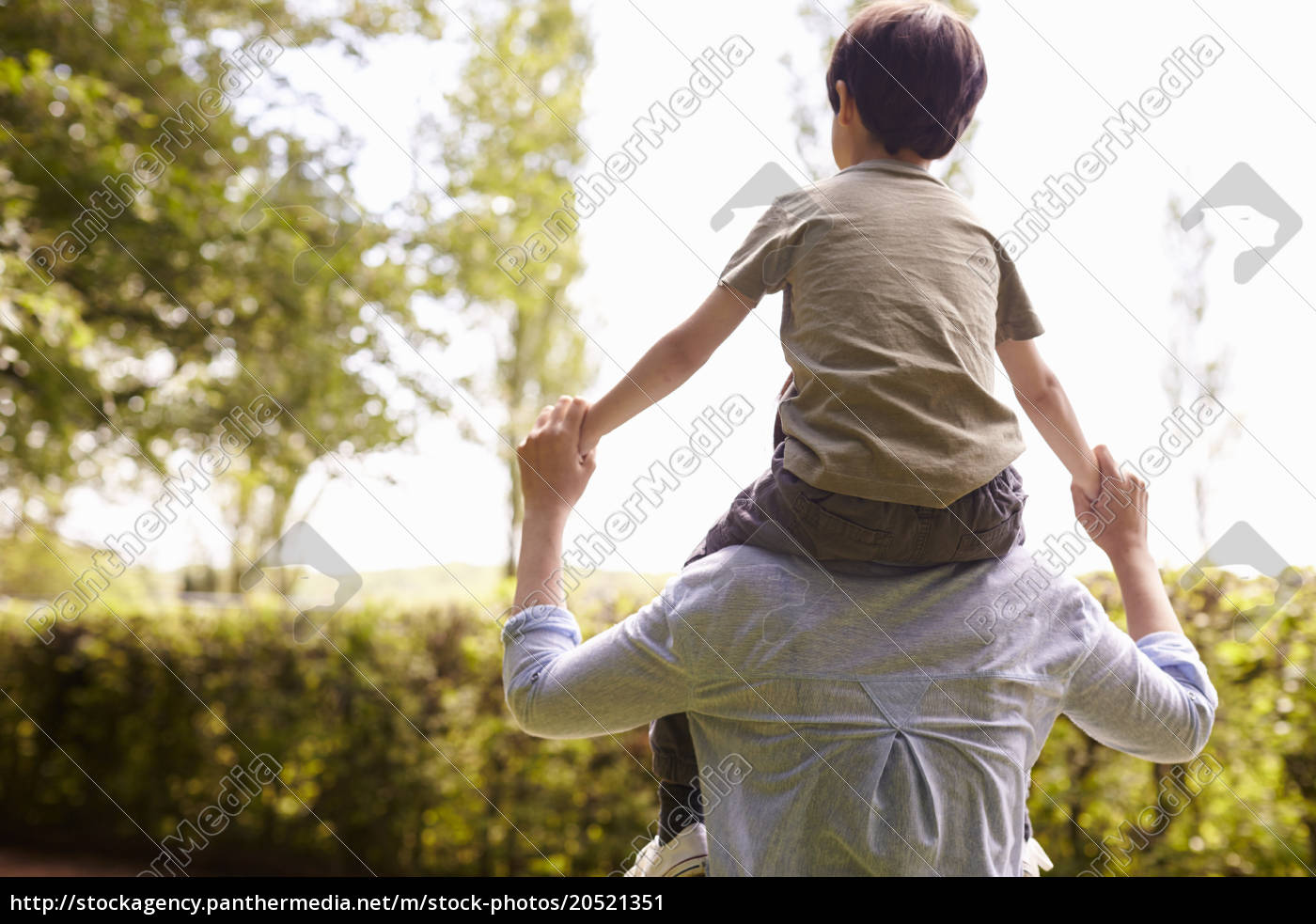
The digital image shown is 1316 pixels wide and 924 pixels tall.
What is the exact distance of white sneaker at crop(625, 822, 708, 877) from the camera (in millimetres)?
1242

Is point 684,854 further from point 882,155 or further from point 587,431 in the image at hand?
point 882,155

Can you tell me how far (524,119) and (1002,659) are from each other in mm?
9076

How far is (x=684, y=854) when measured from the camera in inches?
49.3

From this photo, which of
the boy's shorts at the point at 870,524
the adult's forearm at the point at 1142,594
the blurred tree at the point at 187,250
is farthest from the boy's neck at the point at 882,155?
the blurred tree at the point at 187,250

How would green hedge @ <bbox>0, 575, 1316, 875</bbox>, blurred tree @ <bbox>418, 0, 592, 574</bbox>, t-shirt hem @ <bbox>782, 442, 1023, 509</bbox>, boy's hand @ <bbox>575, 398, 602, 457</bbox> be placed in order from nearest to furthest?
1. t-shirt hem @ <bbox>782, 442, 1023, 509</bbox>
2. boy's hand @ <bbox>575, 398, 602, 457</bbox>
3. green hedge @ <bbox>0, 575, 1316, 875</bbox>
4. blurred tree @ <bbox>418, 0, 592, 574</bbox>

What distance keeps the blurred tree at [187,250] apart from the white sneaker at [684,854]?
4697mm

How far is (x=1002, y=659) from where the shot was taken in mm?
1113

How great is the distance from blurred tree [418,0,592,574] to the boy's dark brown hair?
9.73 feet

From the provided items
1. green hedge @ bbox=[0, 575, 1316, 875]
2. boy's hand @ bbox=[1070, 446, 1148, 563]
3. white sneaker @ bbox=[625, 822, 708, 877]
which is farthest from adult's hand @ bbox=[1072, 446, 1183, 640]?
green hedge @ bbox=[0, 575, 1316, 875]

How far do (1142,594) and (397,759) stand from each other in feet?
13.8

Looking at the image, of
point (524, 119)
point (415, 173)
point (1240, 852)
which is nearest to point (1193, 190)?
point (1240, 852)

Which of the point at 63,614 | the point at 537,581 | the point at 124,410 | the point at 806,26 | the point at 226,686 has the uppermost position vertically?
the point at 806,26

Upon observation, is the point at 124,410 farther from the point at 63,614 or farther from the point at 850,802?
the point at 850,802

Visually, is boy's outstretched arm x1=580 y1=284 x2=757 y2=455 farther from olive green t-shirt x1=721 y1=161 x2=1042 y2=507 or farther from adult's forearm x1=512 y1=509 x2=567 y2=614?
adult's forearm x1=512 y1=509 x2=567 y2=614
